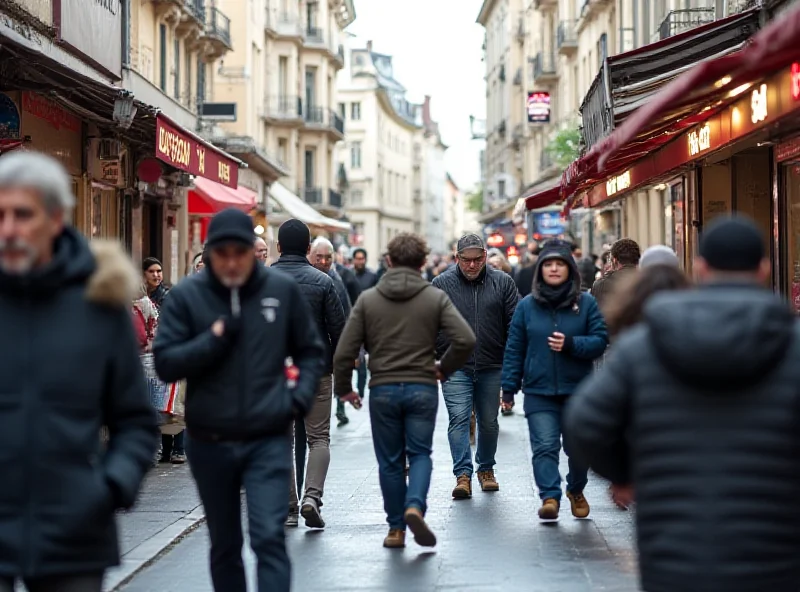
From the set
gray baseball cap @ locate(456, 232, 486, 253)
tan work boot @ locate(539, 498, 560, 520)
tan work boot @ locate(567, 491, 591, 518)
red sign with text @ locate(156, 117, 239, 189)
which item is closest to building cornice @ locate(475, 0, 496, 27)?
red sign with text @ locate(156, 117, 239, 189)

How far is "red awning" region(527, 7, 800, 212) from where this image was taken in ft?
21.2

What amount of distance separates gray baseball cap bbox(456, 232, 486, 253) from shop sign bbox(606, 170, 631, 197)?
20.3ft

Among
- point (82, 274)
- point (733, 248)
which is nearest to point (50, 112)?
point (82, 274)

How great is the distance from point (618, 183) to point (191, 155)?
5721 mm

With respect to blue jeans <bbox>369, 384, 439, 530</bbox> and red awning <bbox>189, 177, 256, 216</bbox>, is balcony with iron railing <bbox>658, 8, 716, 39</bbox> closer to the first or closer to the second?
red awning <bbox>189, 177, 256, 216</bbox>

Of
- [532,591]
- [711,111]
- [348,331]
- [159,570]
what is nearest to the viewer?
[532,591]

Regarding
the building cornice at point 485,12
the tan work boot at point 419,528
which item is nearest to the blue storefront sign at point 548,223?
the tan work boot at point 419,528

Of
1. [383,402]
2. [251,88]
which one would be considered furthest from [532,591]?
[251,88]

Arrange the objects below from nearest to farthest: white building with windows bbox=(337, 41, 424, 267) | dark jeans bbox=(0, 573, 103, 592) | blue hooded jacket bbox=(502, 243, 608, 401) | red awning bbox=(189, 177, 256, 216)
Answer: dark jeans bbox=(0, 573, 103, 592) → blue hooded jacket bbox=(502, 243, 608, 401) → red awning bbox=(189, 177, 256, 216) → white building with windows bbox=(337, 41, 424, 267)

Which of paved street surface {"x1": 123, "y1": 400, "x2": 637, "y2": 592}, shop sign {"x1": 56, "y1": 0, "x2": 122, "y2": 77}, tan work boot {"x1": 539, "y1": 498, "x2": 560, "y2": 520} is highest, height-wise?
shop sign {"x1": 56, "y1": 0, "x2": 122, "y2": 77}

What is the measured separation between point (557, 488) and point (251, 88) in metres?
36.7

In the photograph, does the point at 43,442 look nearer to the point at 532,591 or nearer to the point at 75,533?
the point at 75,533

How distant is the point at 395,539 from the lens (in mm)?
8977

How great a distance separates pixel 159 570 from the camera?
8336 millimetres
